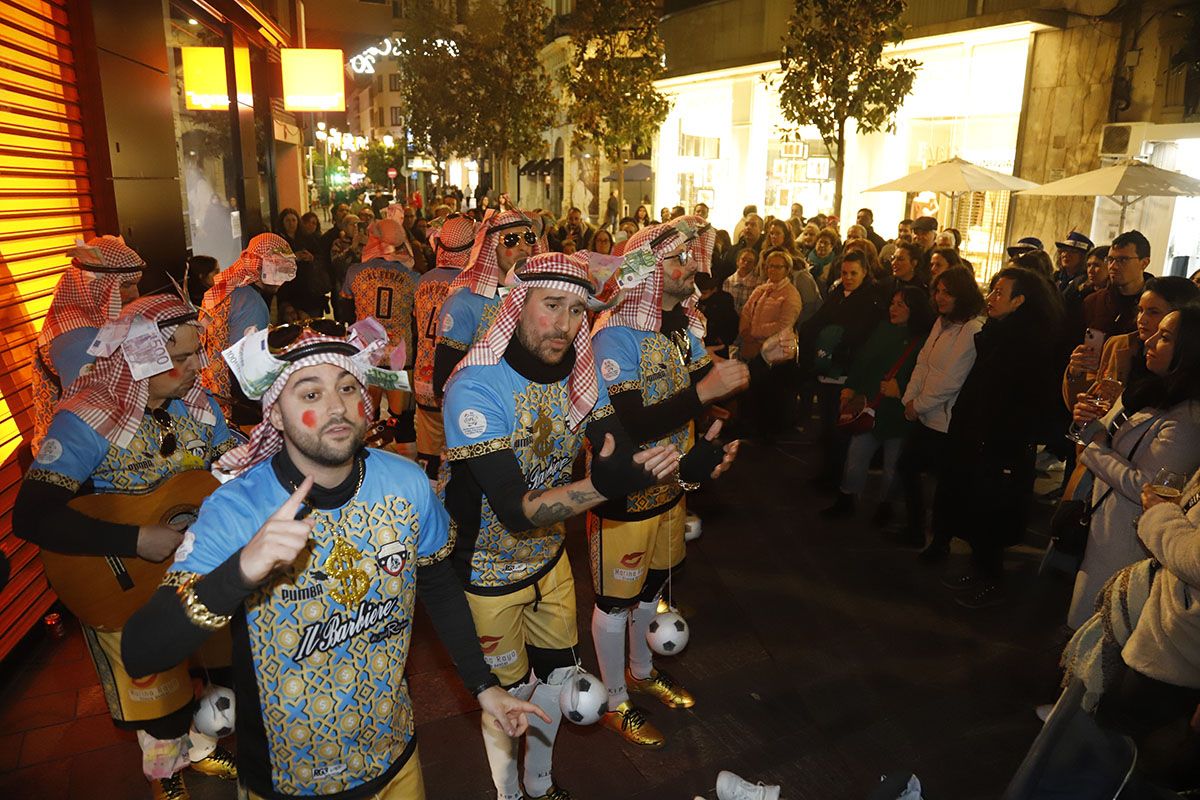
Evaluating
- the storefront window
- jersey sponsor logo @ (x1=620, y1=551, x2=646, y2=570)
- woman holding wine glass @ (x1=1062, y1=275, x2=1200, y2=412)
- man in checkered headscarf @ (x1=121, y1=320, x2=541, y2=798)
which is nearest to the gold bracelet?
man in checkered headscarf @ (x1=121, y1=320, x2=541, y2=798)

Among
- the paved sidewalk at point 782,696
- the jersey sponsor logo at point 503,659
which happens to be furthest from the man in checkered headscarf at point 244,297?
the jersey sponsor logo at point 503,659

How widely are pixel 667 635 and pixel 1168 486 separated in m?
2.50

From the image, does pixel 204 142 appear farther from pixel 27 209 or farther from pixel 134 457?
pixel 134 457

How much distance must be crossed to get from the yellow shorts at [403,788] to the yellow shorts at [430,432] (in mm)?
4211

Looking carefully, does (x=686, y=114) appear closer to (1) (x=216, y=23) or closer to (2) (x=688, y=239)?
(1) (x=216, y=23)

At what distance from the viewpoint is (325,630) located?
2420 millimetres

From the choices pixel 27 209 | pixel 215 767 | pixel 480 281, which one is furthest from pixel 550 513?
pixel 27 209

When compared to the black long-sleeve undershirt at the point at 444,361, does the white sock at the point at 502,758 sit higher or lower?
lower

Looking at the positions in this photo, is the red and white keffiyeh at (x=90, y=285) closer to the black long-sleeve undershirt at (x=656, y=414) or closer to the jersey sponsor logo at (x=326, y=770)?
the black long-sleeve undershirt at (x=656, y=414)

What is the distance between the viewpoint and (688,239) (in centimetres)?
451

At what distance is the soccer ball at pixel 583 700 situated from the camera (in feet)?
11.9

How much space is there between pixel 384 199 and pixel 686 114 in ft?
47.0

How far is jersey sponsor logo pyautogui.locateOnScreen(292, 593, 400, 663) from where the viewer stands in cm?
240

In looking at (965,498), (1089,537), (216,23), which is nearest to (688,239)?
(1089,537)
